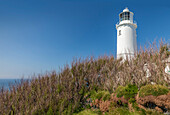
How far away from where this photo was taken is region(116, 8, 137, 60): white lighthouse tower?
17.5m

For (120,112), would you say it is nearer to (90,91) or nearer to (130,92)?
(130,92)

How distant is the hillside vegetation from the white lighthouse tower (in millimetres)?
10555

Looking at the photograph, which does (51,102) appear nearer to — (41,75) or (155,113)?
(41,75)

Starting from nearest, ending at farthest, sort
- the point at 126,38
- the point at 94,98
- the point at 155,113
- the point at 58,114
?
the point at 155,113, the point at 58,114, the point at 94,98, the point at 126,38

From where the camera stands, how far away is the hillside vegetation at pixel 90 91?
15.9 feet

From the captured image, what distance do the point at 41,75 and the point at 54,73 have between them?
978mm

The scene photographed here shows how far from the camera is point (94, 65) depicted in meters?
8.38

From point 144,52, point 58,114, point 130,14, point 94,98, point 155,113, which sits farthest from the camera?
point 130,14

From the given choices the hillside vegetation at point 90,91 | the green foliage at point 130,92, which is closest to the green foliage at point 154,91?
the hillside vegetation at point 90,91

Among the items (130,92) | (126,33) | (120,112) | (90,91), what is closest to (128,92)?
(130,92)

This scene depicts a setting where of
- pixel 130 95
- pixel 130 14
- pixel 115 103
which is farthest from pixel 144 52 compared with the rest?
pixel 130 14

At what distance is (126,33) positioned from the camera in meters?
17.7

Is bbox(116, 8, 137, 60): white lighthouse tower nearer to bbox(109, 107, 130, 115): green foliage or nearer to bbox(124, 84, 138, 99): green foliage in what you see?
bbox(124, 84, 138, 99): green foliage

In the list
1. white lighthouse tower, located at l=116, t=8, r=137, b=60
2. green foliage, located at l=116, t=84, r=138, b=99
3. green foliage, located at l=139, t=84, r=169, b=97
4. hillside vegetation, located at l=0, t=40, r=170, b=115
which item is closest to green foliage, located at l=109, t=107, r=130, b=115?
hillside vegetation, located at l=0, t=40, r=170, b=115
